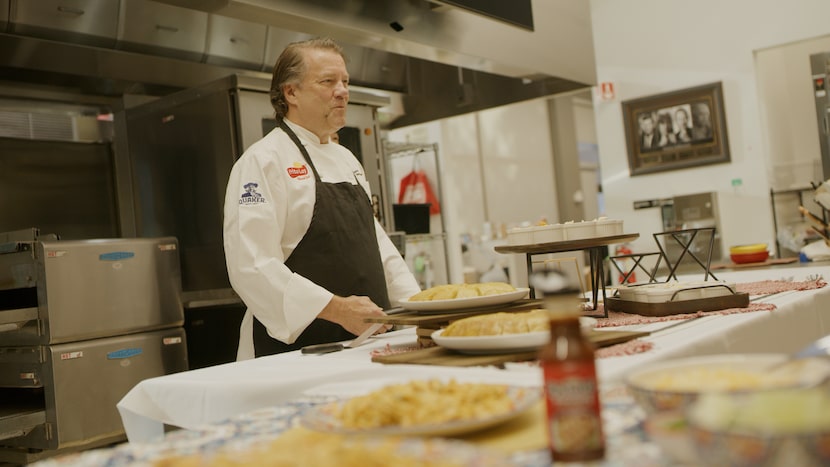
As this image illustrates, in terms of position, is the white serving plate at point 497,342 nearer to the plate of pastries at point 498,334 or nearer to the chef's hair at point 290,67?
the plate of pastries at point 498,334

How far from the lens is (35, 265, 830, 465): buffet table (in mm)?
1161

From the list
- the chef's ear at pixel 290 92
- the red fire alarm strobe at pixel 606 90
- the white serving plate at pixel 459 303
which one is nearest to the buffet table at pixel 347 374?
the white serving plate at pixel 459 303

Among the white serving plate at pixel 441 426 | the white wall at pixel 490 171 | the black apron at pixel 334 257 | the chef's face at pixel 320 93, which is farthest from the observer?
the white wall at pixel 490 171

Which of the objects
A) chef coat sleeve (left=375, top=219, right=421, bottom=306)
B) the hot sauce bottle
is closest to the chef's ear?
chef coat sleeve (left=375, top=219, right=421, bottom=306)

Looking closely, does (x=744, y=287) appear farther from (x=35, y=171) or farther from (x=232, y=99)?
(x=35, y=171)

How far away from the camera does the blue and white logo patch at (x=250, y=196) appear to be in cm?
206

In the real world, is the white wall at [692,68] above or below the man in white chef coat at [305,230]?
above

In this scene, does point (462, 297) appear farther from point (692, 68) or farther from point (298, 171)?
point (692, 68)

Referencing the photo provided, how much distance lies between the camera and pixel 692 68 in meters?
6.25

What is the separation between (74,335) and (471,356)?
6.23 feet

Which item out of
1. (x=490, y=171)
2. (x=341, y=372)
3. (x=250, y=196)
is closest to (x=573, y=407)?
(x=341, y=372)

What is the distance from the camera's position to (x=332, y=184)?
90.2 inches

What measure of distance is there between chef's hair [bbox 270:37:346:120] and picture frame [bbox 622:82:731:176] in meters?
4.59

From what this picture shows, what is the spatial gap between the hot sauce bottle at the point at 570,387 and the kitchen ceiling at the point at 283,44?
1.79 metres
